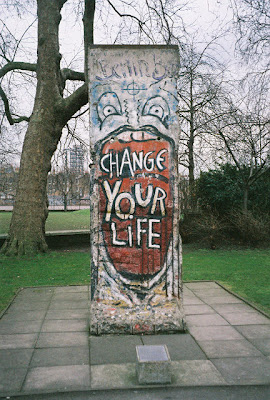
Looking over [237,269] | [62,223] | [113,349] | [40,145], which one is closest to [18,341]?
[113,349]

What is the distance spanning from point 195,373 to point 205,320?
1.90m

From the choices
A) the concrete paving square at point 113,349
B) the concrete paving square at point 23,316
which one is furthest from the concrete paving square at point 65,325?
the concrete paving square at point 113,349

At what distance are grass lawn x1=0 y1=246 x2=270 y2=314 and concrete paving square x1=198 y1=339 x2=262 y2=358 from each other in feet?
5.80

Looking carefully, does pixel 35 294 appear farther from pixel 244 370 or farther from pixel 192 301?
pixel 244 370

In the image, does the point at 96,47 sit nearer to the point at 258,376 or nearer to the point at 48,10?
the point at 258,376

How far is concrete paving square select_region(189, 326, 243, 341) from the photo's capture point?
5281 mm

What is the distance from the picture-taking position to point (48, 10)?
12977 mm

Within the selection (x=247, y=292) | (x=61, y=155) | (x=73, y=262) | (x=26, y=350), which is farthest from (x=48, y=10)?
(x=26, y=350)

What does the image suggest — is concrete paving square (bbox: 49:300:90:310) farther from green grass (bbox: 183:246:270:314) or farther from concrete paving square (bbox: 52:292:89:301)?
green grass (bbox: 183:246:270:314)

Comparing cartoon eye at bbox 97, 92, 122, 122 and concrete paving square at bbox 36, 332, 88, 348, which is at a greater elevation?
cartoon eye at bbox 97, 92, 122, 122

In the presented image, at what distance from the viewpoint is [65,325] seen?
19.1 feet

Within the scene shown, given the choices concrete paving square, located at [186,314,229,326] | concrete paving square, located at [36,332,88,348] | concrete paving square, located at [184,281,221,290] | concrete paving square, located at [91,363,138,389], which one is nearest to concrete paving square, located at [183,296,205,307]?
concrete paving square, located at [186,314,229,326]

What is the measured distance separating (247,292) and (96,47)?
533 cm

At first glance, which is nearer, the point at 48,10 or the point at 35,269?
the point at 35,269
